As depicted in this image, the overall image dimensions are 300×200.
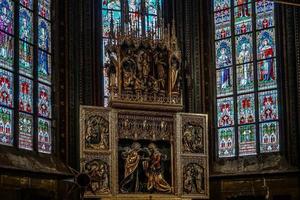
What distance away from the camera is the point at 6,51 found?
1972cm

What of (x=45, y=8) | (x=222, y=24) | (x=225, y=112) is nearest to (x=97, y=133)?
(x=45, y=8)

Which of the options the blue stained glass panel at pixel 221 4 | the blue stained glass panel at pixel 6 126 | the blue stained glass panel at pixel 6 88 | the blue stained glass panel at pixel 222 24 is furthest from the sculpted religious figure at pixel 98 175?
the blue stained glass panel at pixel 221 4

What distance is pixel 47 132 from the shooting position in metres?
21.1

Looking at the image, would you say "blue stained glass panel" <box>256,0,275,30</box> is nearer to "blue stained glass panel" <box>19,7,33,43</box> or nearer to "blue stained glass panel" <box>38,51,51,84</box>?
"blue stained glass panel" <box>38,51,51,84</box>

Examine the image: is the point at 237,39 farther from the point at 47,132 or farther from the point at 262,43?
the point at 47,132

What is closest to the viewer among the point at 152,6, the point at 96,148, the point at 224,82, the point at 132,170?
the point at 96,148

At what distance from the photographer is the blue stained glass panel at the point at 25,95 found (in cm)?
2015

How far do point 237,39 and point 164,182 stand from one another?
5.71 meters

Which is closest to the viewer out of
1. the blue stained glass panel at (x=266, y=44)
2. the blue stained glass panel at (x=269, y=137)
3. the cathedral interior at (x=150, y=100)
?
the cathedral interior at (x=150, y=100)

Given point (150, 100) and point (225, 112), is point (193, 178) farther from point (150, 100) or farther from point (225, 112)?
point (225, 112)

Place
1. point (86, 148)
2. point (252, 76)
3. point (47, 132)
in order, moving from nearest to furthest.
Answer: point (86, 148) < point (47, 132) < point (252, 76)

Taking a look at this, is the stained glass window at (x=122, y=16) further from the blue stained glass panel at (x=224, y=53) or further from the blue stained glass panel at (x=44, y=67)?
the blue stained glass panel at (x=44, y=67)

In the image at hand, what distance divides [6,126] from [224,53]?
762 centimetres

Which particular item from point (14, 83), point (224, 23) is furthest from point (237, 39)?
point (14, 83)
